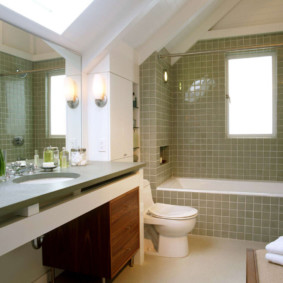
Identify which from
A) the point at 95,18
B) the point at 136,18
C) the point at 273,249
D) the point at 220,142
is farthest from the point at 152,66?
the point at 273,249

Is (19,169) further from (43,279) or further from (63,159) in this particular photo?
(43,279)

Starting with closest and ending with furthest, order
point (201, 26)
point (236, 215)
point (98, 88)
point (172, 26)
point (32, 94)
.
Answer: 1. point (32, 94)
2. point (98, 88)
3. point (236, 215)
4. point (172, 26)
5. point (201, 26)

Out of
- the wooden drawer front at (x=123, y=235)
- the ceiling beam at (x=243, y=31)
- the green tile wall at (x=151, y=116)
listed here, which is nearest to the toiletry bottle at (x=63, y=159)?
the wooden drawer front at (x=123, y=235)

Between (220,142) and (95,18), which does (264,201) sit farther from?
(95,18)

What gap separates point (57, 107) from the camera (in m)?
2.46

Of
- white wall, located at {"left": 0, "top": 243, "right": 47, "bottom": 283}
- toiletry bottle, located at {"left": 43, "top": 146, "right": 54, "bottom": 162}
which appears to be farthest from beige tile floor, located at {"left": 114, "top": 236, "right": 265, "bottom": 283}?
toiletry bottle, located at {"left": 43, "top": 146, "right": 54, "bottom": 162}

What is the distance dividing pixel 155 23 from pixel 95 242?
2.32 meters

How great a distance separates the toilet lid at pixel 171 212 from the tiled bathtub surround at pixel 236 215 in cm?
41

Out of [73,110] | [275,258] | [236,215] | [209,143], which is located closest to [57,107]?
[73,110]

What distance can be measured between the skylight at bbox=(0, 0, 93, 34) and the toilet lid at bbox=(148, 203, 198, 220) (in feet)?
5.86

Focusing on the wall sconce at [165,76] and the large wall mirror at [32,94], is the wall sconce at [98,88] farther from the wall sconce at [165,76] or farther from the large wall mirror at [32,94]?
the wall sconce at [165,76]

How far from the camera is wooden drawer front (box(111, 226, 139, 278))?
6.63ft

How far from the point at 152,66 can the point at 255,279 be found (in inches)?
103

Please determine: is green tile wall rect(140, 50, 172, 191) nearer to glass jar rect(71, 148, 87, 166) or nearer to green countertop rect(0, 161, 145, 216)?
glass jar rect(71, 148, 87, 166)
